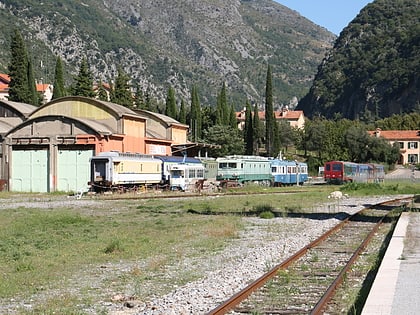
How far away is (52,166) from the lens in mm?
50781

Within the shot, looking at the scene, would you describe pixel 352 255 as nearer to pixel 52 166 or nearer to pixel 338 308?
pixel 338 308

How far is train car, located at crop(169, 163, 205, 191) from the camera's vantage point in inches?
2033

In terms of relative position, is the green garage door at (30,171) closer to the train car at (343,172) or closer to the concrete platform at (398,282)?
the train car at (343,172)

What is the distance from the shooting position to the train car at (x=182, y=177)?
169 feet

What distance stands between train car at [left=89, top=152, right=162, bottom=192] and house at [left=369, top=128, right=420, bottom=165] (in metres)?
94.1

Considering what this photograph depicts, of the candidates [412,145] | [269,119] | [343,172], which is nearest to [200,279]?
[343,172]

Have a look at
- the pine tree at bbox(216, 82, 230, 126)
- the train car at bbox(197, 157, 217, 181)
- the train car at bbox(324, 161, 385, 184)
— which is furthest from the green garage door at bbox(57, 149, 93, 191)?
the pine tree at bbox(216, 82, 230, 126)

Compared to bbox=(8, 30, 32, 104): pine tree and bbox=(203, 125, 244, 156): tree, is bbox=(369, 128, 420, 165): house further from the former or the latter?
bbox=(8, 30, 32, 104): pine tree

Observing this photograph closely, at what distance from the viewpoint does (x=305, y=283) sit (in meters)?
11.3

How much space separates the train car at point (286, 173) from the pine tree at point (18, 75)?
31.9 m

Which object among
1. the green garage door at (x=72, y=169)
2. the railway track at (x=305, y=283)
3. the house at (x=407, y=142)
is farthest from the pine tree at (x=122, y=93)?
the railway track at (x=305, y=283)

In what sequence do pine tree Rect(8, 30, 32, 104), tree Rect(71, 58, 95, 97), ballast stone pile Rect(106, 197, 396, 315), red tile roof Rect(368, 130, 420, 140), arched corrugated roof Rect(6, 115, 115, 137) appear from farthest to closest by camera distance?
red tile roof Rect(368, 130, 420, 140) → tree Rect(71, 58, 95, 97) → pine tree Rect(8, 30, 32, 104) → arched corrugated roof Rect(6, 115, 115, 137) → ballast stone pile Rect(106, 197, 396, 315)

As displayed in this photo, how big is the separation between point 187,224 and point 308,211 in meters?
9.10

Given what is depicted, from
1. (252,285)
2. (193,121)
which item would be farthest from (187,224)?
(193,121)
